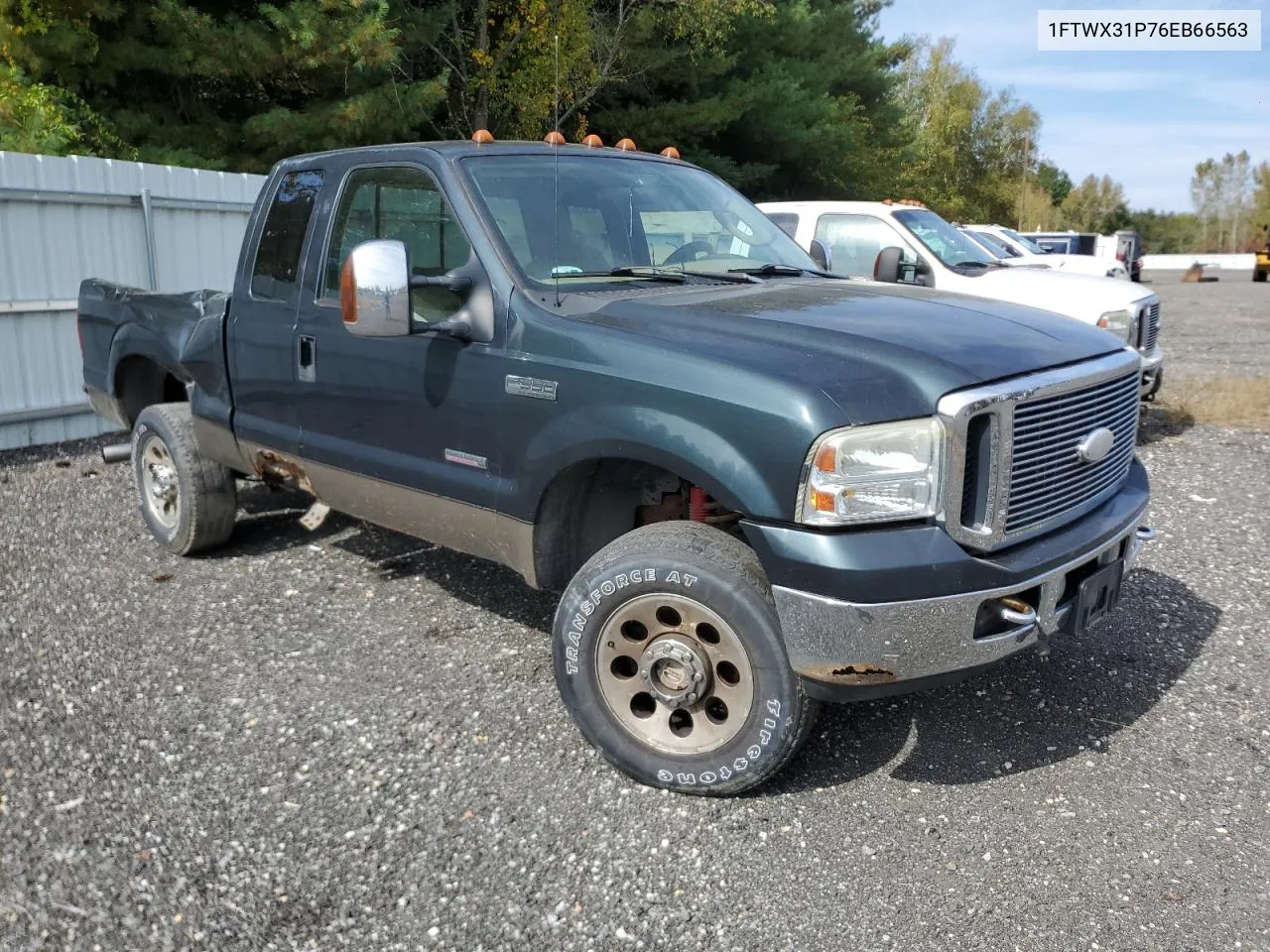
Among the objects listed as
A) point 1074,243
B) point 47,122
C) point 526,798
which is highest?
point 47,122

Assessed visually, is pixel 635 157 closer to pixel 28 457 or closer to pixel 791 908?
pixel 791 908

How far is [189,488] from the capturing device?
5.39m

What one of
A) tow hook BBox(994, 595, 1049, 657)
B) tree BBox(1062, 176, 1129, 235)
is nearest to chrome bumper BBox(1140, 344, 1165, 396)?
tow hook BBox(994, 595, 1049, 657)

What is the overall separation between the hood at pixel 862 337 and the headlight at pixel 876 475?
58 mm

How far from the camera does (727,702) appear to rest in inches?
127

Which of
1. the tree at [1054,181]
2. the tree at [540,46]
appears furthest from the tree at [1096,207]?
the tree at [540,46]

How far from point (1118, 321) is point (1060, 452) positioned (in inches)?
222

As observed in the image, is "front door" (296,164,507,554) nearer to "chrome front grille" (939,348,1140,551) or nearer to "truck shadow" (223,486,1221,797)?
"truck shadow" (223,486,1221,797)

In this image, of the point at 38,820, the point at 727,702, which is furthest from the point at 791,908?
the point at 38,820

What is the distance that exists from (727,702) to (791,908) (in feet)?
2.09

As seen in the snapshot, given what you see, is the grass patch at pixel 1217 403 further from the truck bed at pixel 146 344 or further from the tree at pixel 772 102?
the tree at pixel 772 102

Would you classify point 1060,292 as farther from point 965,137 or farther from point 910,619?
point 965,137

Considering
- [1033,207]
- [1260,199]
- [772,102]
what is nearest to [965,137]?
[1033,207]

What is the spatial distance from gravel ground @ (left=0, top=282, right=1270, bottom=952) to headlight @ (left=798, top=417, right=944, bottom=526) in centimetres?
101
